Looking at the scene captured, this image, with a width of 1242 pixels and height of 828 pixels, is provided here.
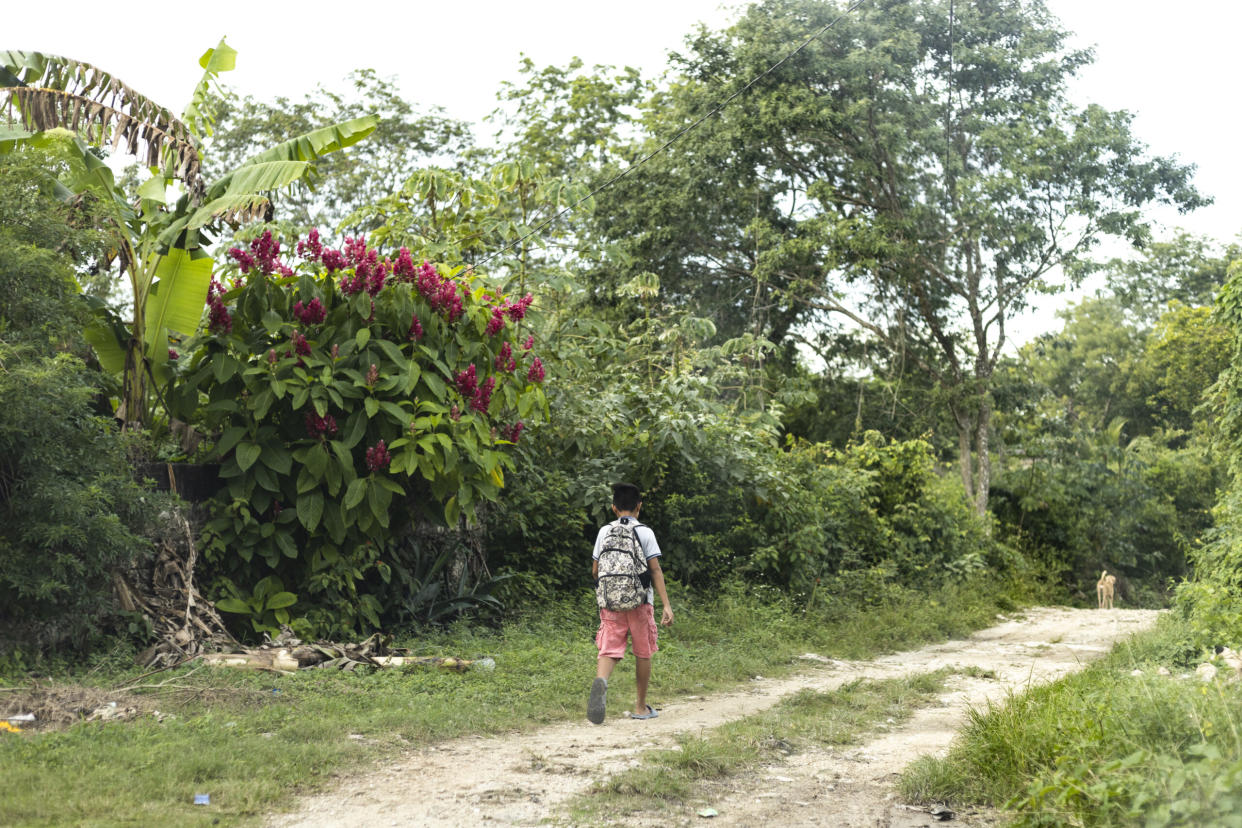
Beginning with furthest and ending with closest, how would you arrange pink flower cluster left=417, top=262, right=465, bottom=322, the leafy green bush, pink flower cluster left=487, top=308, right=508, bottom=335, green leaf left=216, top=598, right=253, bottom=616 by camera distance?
pink flower cluster left=487, top=308, right=508, bottom=335, pink flower cluster left=417, top=262, right=465, bottom=322, green leaf left=216, top=598, right=253, bottom=616, the leafy green bush

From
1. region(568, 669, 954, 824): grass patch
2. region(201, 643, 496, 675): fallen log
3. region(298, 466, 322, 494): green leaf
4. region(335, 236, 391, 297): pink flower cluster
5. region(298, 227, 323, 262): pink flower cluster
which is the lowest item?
region(568, 669, 954, 824): grass patch

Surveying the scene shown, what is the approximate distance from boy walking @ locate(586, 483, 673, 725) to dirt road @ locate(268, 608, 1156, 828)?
0.39m

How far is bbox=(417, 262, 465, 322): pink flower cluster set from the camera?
8.48 m

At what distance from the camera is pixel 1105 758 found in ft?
13.8

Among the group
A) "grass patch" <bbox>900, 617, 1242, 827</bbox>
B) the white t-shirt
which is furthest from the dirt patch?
"grass patch" <bbox>900, 617, 1242, 827</bbox>

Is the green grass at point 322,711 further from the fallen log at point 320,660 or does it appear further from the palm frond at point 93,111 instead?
the palm frond at point 93,111

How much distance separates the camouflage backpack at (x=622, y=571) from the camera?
672 cm

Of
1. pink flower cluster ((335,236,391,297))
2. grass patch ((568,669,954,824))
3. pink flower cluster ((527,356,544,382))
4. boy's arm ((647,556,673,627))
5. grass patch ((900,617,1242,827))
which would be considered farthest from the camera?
pink flower cluster ((527,356,544,382))

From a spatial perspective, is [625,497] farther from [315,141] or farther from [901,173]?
[901,173]

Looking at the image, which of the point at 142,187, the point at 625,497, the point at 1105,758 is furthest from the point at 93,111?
the point at 1105,758

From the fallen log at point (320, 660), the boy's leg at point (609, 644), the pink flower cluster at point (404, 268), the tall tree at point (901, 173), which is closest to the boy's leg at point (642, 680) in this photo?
the boy's leg at point (609, 644)

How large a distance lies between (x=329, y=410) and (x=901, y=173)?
46.6 feet

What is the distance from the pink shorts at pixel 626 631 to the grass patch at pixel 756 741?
2.44 ft

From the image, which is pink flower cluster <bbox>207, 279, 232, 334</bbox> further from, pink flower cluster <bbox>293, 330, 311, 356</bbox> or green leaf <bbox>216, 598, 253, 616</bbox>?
green leaf <bbox>216, 598, 253, 616</bbox>
